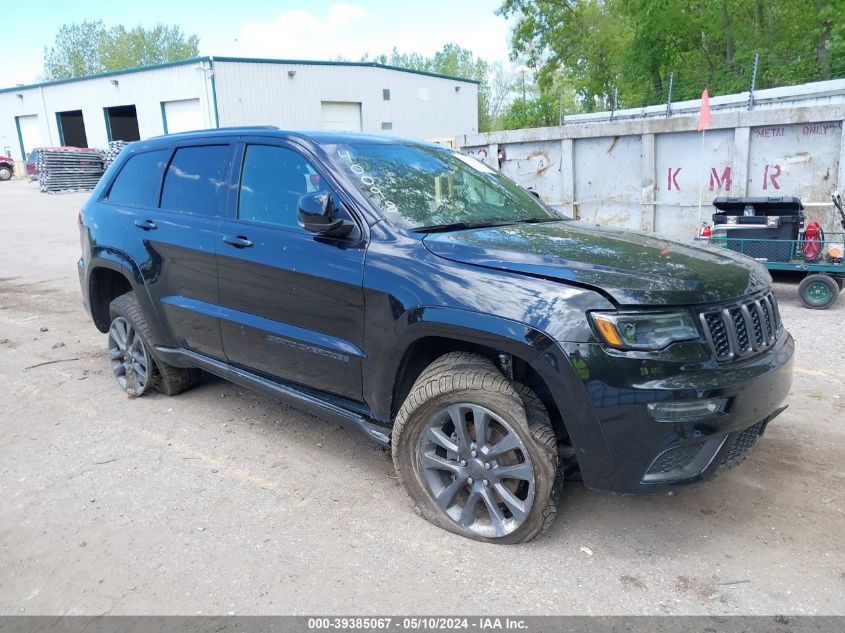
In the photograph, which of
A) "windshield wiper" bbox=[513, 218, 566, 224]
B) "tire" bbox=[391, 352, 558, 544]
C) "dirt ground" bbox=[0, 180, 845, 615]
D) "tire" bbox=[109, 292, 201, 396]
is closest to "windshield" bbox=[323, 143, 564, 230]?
"windshield wiper" bbox=[513, 218, 566, 224]

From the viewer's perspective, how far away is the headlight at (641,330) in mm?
2555

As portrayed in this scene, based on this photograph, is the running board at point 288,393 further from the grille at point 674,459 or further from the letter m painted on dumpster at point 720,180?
the letter m painted on dumpster at point 720,180

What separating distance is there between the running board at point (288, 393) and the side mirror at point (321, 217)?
94 cm

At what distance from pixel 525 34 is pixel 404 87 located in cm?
1878

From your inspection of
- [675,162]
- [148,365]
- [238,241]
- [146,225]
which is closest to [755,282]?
[238,241]

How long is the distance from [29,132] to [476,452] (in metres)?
45.5

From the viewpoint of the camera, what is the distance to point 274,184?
377cm

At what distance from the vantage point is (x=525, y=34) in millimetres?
47781

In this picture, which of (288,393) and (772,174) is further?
(772,174)

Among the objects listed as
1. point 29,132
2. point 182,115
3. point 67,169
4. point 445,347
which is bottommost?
point 445,347

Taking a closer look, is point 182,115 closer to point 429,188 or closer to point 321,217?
point 429,188

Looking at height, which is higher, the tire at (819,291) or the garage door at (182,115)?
the garage door at (182,115)

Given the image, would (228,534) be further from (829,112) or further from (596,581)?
(829,112)

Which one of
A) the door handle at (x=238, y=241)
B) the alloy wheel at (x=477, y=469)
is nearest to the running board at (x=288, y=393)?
the alloy wheel at (x=477, y=469)
